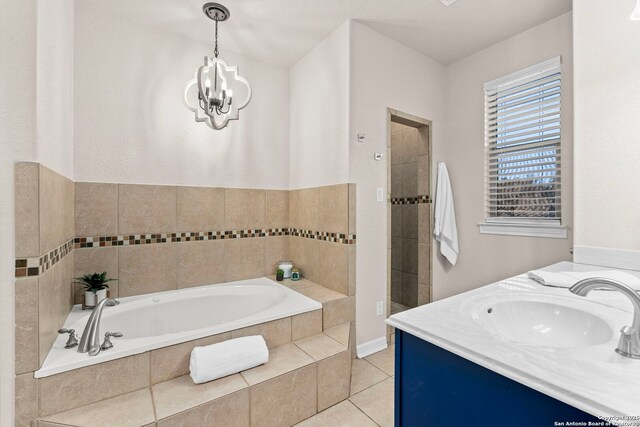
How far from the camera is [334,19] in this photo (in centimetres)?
231

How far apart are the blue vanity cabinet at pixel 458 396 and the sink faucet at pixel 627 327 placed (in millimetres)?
259

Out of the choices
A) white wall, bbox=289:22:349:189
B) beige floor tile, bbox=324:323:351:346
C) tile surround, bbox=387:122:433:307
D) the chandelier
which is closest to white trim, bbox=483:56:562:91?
tile surround, bbox=387:122:433:307

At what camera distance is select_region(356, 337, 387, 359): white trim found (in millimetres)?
2406

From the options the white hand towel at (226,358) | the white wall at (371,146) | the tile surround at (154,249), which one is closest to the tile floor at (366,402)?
the tile surround at (154,249)

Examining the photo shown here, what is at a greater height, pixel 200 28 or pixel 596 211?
pixel 200 28

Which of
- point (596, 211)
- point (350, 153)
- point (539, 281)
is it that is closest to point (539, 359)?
point (539, 281)

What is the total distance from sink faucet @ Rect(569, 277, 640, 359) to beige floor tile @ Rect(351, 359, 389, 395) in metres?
1.60

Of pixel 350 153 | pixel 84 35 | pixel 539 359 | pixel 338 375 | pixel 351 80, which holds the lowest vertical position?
pixel 338 375

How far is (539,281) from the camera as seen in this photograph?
1352 millimetres

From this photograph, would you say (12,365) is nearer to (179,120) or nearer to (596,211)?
(179,120)

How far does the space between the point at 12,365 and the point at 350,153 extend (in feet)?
7.32

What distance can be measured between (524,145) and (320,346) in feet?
7.68

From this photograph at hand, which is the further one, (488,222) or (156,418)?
(488,222)

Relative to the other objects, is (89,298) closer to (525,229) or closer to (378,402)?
(378,402)
